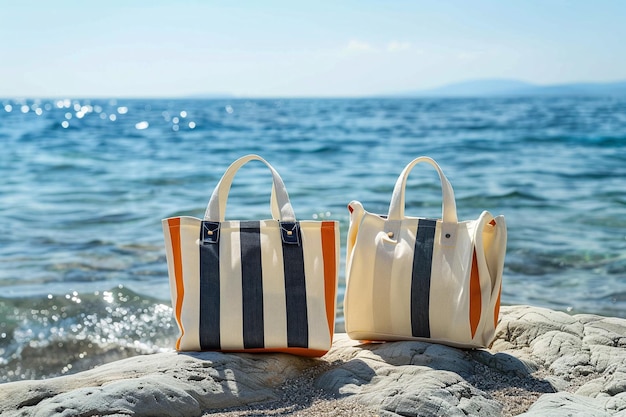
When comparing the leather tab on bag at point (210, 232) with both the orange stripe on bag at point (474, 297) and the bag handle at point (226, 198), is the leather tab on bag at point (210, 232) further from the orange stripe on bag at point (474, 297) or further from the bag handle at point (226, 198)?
the orange stripe on bag at point (474, 297)

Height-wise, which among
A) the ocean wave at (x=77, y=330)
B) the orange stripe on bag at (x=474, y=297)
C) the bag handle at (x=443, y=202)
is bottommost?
the ocean wave at (x=77, y=330)

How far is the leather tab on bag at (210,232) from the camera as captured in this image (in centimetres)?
312

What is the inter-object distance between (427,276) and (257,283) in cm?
74

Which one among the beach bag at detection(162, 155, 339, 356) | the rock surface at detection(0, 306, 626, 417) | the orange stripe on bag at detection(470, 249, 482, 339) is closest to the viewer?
the rock surface at detection(0, 306, 626, 417)

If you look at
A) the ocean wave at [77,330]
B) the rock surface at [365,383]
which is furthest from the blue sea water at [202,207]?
the rock surface at [365,383]

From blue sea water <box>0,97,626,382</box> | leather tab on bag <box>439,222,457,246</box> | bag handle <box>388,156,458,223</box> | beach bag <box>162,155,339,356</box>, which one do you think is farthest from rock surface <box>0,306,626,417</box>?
blue sea water <box>0,97,626,382</box>

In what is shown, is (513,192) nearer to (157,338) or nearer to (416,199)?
(416,199)

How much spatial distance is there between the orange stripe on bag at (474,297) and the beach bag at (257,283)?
594 millimetres

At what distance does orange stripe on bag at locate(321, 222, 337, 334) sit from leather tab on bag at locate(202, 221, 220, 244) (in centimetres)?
44

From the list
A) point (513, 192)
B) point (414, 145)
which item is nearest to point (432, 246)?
point (513, 192)

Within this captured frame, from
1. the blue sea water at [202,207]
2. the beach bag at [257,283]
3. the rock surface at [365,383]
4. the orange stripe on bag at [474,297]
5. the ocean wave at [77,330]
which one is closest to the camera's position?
the rock surface at [365,383]

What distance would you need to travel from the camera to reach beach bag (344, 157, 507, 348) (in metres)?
3.22

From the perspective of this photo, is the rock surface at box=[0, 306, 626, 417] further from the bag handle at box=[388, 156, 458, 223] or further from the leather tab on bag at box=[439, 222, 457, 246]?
the bag handle at box=[388, 156, 458, 223]

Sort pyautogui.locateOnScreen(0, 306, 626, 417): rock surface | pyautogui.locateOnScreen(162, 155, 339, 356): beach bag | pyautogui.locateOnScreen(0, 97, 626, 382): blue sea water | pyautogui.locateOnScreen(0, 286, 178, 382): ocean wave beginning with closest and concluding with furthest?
pyautogui.locateOnScreen(0, 306, 626, 417): rock surface < pyautogui.locateOnScreen(162, 155, 339, 356): beach bag < pyautogui.locateOnScreen(0, 286, 178, 382): ocean wave < pyautogui.locateOnScreen(0, 97, 626, 382): blue sea water
